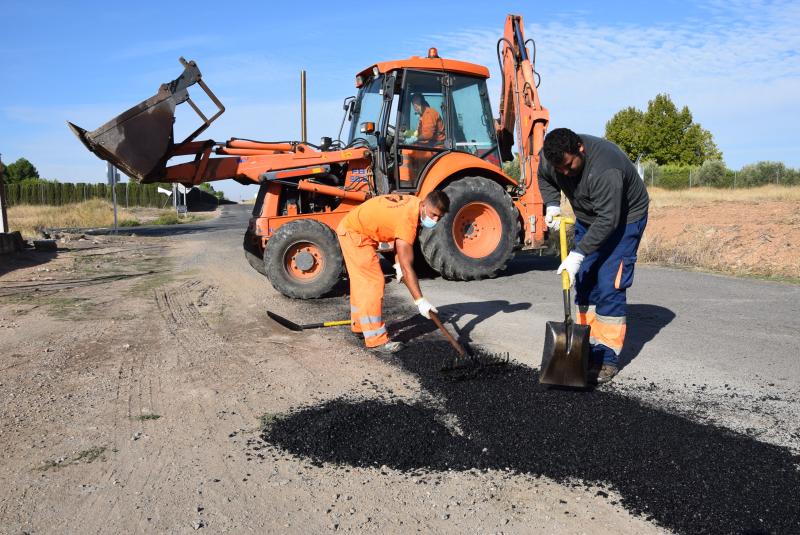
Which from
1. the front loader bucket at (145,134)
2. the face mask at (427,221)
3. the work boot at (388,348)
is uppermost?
the front loader bucket at (145,134)

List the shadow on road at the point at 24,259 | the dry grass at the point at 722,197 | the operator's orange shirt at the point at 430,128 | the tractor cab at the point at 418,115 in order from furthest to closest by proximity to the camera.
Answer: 1. the dry grass at the point at 722,197
2. the shadow on road at the point at 24,259
3. the operator's orange shirt at the point at 430,128
4. the tractor cab at the point at 418,115

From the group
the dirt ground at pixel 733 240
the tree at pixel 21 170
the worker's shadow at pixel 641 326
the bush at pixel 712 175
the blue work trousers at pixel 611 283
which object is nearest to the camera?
the blue work trousers at pixel 611 283

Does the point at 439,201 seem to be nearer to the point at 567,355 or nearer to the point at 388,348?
the point at 388,348

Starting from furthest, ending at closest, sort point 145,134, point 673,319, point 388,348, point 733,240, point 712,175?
point 712,175
point 733,240
point 145,134
point 673,319
point 388,348

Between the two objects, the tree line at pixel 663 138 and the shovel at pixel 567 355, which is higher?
the tree line at pixel 663 138

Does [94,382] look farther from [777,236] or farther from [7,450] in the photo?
[777,236]

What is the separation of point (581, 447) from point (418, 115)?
6005mm

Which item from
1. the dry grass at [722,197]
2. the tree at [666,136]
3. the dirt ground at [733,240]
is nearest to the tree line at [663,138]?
the tree at [666,136]

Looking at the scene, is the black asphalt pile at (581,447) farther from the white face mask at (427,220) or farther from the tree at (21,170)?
the tree at (21,170)

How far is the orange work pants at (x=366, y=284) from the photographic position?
529 cm

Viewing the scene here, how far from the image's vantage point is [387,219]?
16.8 feet

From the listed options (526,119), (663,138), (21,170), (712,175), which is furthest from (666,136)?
(21,170)

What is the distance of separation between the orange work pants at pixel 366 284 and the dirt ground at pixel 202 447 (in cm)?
22

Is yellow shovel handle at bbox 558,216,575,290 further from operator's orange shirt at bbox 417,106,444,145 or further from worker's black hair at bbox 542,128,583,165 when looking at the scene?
operator's orange shirt at bbox 417,106,444,145
